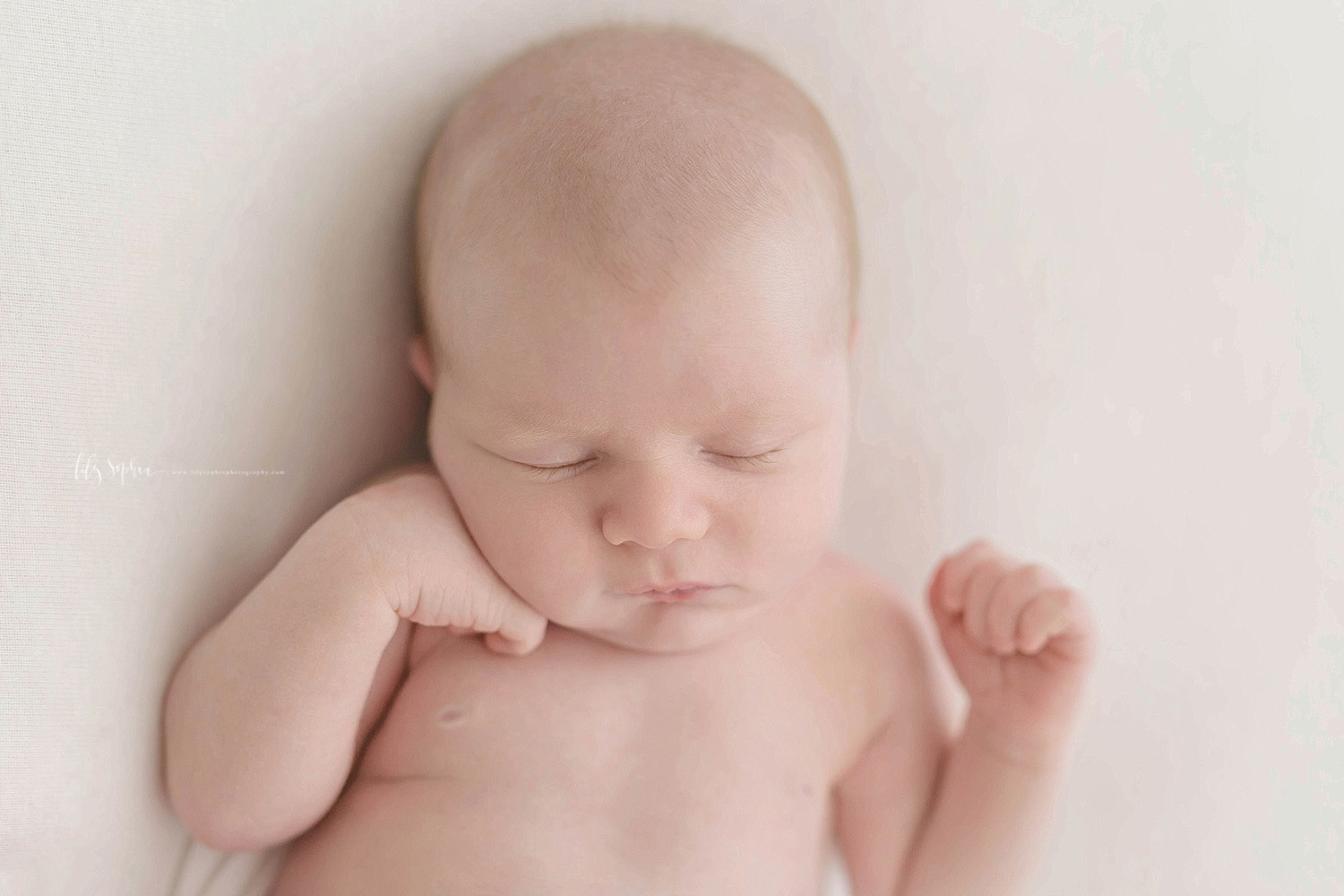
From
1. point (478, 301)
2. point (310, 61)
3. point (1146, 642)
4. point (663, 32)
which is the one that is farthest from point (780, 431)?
point (1146, 642)

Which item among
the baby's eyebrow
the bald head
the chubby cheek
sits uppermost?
the bald head

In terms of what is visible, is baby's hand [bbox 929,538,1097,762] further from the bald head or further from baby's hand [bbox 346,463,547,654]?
baby's hand [bbox 346,463,547,654]

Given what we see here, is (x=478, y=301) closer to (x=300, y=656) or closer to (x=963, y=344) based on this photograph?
(x=300, y=656)

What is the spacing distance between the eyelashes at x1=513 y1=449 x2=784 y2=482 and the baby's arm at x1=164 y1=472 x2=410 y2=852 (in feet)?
0.49

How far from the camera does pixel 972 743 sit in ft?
3.79

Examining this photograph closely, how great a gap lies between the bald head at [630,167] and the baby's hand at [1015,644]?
28 centimetres

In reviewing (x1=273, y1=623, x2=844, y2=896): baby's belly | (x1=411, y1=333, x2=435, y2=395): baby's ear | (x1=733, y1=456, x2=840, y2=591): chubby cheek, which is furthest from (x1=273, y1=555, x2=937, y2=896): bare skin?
(x1=411, y1=333, x2=435, y2=395): baby's ear

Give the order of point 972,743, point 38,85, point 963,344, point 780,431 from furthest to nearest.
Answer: point 963,344
point 972,743
point 780,431
point 38,85

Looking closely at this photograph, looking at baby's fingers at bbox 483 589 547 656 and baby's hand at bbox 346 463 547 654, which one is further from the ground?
baby's hand at bbox 346 463 547 654

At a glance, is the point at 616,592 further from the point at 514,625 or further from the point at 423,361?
the point at 423,361

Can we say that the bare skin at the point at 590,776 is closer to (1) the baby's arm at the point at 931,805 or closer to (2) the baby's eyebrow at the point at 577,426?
(1) the baby's arm at the point at 931,805

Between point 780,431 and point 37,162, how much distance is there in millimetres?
571

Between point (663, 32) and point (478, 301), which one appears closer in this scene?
point (478, 301)

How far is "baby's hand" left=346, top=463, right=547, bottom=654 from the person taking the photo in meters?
0.96
